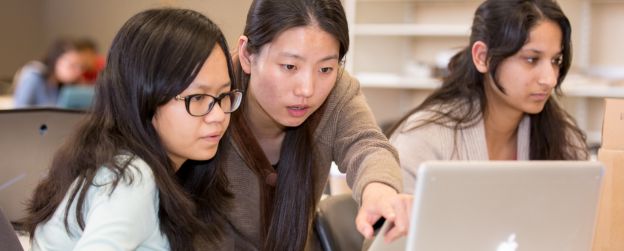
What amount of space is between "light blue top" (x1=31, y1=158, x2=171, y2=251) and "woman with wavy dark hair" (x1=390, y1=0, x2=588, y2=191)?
887 millimetres

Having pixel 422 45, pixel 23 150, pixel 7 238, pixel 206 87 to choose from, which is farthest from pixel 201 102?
pixel 422 45

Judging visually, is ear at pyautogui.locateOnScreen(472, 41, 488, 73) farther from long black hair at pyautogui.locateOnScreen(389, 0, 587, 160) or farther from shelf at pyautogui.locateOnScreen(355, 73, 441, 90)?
shelf at pyautogui.locateOnScreen(355, 73, 441, 90)

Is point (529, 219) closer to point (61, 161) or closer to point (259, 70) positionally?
point (259, 70)

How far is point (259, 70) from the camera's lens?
4.86 ft

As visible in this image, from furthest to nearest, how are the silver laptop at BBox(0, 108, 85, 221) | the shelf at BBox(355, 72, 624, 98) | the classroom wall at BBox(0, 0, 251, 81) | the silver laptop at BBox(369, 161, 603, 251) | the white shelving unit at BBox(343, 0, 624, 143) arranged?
the classroom wall at BBox(0, 0, 251, 81), the white shelving unit at BBox(343, 0, 624, 143), the shelf at BBox(355, 72, 624, 98), the silver laptop at BBox(0, 108, 85, 221), the silver laptop at BBox(369, 161, 603, 251)

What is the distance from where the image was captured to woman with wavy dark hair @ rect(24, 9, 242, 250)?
47.6 inches

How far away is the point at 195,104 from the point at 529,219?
0.53 meters

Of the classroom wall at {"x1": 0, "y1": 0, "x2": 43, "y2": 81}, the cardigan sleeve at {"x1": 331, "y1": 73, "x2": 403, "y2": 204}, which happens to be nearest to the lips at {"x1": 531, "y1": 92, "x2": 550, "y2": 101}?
the cardigan sleeve at {"x1": 331, "y1": 73, "x2": 403, "y2": 204}

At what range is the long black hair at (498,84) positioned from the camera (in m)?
1.93

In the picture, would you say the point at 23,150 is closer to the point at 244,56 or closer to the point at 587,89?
the point at 244,56

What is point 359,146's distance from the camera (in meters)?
1.57

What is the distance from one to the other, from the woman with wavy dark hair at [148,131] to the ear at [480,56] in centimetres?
87

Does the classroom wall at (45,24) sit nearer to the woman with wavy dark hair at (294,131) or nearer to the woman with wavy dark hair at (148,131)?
the woman with wavy dark hair at (294,131)

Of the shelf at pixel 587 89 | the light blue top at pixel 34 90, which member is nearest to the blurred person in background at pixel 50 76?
the light blue top at pixel 34 90
